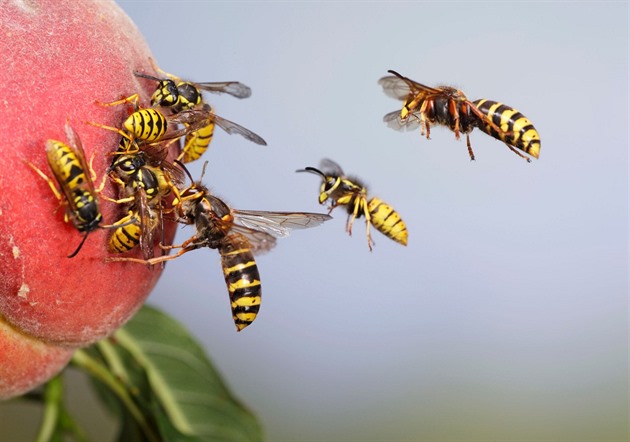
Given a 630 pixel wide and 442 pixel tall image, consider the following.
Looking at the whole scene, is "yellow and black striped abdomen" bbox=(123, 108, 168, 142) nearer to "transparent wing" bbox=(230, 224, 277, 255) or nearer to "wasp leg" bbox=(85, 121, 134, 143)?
"wasp leg" bbox=(85, 121, 134, 143)

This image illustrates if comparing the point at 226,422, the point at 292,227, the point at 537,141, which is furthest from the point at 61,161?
the point at 226,422

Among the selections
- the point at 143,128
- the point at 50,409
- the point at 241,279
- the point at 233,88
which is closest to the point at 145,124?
the point at 143,128

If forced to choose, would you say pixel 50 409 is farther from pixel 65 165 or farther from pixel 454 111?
pixel 454 111

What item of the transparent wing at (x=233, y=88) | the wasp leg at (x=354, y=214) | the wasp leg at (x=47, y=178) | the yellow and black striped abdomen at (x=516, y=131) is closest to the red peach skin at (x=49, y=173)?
the wasp leg at (x=47, y=178)

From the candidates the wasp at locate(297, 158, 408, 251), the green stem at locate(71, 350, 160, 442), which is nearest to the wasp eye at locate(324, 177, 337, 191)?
the wasp at locate(297, 158, 408, 251)

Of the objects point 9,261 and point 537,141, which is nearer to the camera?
point 9,261

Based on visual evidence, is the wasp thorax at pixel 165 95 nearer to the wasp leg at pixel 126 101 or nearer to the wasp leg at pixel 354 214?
the wasp leg at pixel 126 101

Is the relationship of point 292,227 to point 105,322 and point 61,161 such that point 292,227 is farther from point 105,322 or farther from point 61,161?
point 61,161
